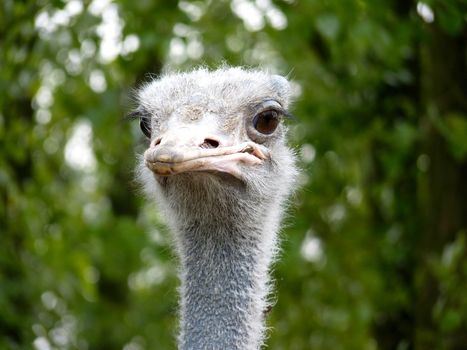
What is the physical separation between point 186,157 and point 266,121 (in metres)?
0.64

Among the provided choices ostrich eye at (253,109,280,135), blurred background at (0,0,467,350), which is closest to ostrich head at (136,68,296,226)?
ostrich eye at (253,109,280,135)

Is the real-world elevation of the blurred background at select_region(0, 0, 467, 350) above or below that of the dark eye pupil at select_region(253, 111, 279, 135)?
below

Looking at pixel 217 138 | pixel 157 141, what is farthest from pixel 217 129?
pixel 157 141

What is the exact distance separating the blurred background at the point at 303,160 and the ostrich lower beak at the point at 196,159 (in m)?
1.04

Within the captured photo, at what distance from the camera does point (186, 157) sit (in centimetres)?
309

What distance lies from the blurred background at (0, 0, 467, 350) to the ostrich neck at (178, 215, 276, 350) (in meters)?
0.88

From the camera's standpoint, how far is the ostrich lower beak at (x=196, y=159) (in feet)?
10.1

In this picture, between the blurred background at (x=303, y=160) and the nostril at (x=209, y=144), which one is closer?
the nostril at (x=209, y=144)

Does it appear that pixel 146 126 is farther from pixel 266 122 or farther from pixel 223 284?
pixel 223 284

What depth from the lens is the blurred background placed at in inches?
218

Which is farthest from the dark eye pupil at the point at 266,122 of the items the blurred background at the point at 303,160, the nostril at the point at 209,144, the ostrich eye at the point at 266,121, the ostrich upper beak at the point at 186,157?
the blurred background at the point at 303,160

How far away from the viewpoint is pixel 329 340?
26.6 feet

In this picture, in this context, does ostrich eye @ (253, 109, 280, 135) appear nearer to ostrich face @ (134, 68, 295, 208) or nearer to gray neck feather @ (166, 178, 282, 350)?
ostrich face @ (134, 68, 295, 208)

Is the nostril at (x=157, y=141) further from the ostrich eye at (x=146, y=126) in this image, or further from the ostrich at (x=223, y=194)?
the ostrich eye at (x=146, y=126)
